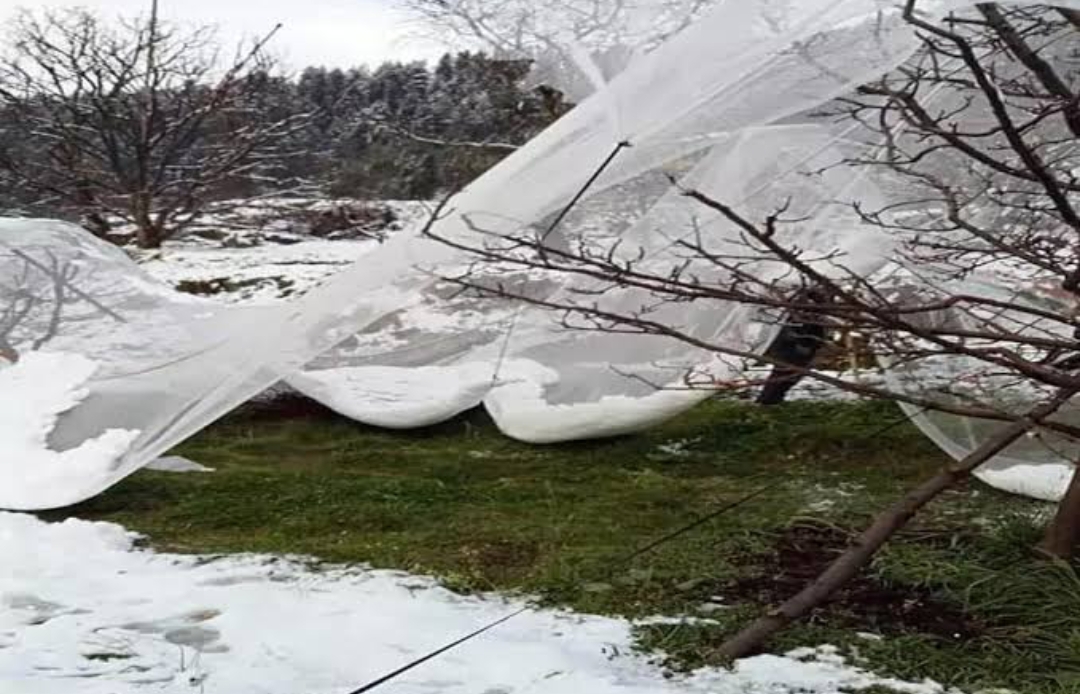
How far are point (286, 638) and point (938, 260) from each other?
5.60 ft

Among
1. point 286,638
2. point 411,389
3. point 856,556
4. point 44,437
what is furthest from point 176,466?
point 856,556

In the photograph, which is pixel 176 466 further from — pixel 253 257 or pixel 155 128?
pixel 155 128

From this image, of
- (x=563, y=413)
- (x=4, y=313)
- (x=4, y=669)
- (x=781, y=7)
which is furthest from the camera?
(x=563, y=413)

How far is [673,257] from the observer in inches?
139

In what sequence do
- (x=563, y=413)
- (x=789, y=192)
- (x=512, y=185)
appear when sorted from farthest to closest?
(x=563, y=413) < (x=789, y=192) < (x=512, y=185)

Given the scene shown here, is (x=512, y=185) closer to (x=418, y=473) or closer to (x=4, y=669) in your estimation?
(x=418, y=473)

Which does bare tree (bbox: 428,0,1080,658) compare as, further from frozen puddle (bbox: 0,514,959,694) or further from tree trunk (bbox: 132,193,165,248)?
tree trunk (bbox: 132,193,165,248)

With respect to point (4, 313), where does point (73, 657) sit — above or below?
below

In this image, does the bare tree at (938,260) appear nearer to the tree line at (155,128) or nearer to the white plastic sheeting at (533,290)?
the white plastic sheeting at (533,290)

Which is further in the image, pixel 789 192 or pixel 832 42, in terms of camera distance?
pixel 789 192

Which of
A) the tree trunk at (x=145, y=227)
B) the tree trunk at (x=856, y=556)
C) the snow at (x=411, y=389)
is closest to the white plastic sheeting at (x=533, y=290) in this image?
the snow at (x=411, y=389)

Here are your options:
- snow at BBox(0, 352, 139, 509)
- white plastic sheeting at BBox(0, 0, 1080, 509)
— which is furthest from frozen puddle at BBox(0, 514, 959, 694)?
white plastic sheeting at BBox(0, 0, 1080, 509)

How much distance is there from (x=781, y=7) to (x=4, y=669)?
2.02 m

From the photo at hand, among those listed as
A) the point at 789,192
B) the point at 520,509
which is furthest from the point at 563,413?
the point at 789,192
